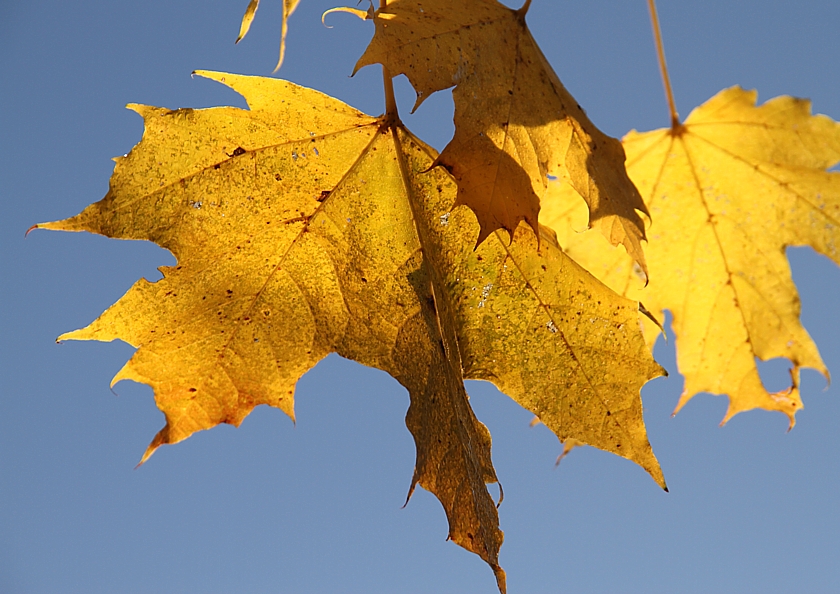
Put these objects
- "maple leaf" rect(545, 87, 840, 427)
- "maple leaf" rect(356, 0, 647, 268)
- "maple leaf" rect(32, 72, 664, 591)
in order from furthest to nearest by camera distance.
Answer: "maple leaf" rect(545, 87, 840, 427), "maple leaf" rect(32, 72, 664, 591), "maple leaf" rect(356, 0, 647, 268)

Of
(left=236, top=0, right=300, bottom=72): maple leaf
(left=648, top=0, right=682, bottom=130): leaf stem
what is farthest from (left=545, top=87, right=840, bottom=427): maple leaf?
(left=236, top=0, right=300, bottom=72): maple leaf

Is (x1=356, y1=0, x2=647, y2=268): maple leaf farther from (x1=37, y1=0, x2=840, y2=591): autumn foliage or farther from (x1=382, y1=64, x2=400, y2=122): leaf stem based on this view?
(x1=382, y1=64, x2=400, y2=122): leaf stem

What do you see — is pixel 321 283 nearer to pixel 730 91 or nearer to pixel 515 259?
pixel 515 259

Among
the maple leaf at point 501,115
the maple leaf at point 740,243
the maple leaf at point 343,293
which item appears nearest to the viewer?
the maple leaf at point 501,115

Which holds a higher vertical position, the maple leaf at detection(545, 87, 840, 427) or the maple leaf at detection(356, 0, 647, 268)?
the maple leaf at detection(545, 87, 840, 427)

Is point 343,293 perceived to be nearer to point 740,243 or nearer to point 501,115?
point 501,115

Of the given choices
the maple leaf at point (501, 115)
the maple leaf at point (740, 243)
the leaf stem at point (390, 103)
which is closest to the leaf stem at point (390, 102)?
the leaf stem at point (390, 103)

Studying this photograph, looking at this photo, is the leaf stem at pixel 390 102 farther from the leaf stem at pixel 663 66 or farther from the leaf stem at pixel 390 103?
the leaf stem at pixel 663 66
